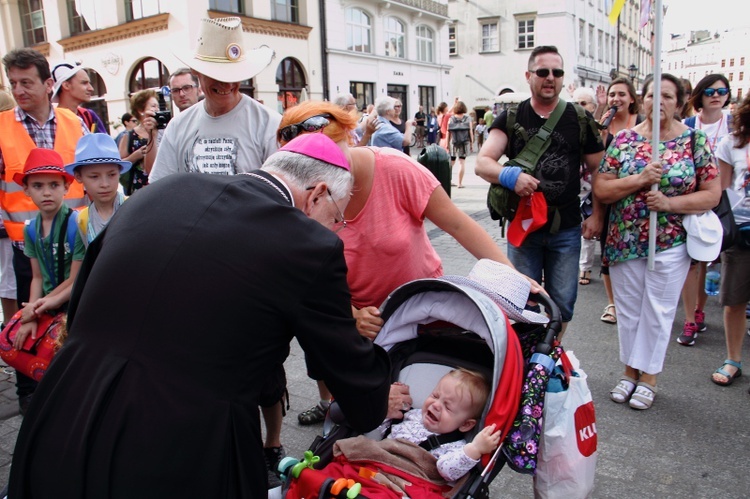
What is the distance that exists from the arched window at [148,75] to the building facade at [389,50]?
22.5 ft

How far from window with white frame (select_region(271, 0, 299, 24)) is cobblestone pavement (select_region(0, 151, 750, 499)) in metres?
20.4

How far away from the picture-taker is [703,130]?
5.10 m

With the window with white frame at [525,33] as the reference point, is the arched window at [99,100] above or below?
below

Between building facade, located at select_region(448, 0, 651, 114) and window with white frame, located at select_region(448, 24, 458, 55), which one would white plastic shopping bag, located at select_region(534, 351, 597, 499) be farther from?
window with white frame, located at select_region(448, 24, 458, 55)

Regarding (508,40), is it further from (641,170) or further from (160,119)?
(641,170)

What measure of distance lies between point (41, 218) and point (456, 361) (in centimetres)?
260

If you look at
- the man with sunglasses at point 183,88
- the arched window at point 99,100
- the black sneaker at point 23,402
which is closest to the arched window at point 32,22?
the arched window at point 99,100

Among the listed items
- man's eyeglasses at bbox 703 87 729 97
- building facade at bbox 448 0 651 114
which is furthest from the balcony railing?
man's eyeglasses at bbox 703 87 729 97

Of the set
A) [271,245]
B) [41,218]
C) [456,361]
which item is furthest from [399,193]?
[41,218]

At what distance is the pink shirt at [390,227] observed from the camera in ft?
8.08

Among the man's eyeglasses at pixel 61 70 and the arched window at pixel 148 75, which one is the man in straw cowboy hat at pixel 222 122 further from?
the arched window at pixel 148 75

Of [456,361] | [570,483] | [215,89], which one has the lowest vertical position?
[570,483]

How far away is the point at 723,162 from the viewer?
4.04m

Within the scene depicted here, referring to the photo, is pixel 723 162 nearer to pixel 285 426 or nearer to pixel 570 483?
pixel 570 483
